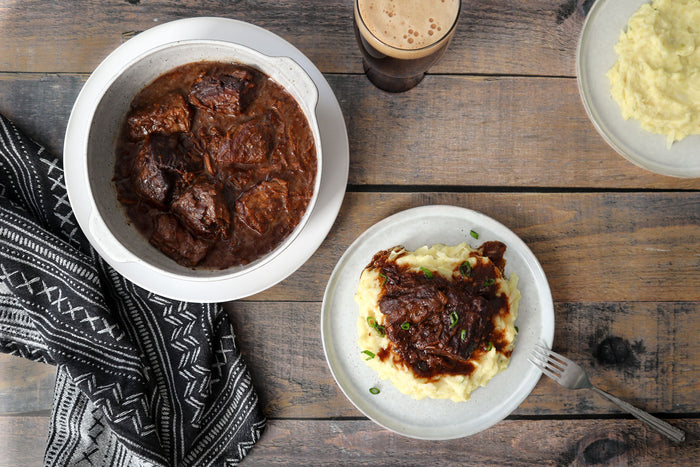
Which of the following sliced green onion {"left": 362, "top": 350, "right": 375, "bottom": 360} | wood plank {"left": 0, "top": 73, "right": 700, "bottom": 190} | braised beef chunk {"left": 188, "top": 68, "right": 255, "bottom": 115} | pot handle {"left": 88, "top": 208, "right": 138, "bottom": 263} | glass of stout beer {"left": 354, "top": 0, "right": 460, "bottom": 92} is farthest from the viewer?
wood plank {"left": 0, "top": 73, "right": 700, "bottom": 190}

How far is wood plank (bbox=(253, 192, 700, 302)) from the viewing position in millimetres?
3191

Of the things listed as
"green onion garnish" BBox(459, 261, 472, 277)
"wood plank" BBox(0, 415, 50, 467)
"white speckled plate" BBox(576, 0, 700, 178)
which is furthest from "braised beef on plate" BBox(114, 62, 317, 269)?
"white speckled plate" BBox(576, 0, 700, 178)

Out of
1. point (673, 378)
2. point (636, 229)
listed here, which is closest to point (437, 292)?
point (636, 229)

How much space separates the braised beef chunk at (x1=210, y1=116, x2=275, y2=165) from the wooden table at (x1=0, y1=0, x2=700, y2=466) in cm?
68

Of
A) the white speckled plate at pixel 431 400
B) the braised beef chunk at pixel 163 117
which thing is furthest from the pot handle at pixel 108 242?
the white speckled plate at pixel 431 400

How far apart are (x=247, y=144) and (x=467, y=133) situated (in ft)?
4.39

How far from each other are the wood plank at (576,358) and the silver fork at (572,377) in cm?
17

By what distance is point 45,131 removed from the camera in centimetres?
314

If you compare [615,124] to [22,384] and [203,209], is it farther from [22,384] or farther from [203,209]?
[22,384]

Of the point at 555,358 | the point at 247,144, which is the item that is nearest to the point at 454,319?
the point at 555,358

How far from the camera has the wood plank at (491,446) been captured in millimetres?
3264

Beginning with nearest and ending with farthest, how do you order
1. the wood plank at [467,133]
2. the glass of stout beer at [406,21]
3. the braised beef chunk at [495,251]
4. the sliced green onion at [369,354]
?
the glass of stout beer at [406,21] < the sliced green onion at [369,354] < the braised beef chunk at [495,251] < the wood plank at [467,133]

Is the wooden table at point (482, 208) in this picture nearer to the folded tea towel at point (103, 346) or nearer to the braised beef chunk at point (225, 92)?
the folded tea towel at point (103, 346)

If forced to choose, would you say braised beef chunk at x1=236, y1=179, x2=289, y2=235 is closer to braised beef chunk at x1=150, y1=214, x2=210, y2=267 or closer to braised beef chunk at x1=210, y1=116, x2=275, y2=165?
braised beef chunk at x1=210, y1=116, x2=275, y2=165
